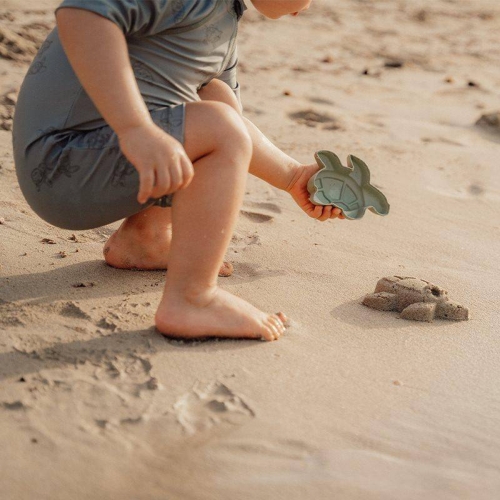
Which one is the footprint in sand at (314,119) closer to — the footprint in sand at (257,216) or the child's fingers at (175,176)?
the footprint in sand at (257,216)

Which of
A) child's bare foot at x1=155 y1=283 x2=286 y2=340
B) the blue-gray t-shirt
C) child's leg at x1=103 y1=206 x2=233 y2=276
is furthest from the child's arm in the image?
child's leg at x1=103 y1=206 x2=233 y2=276

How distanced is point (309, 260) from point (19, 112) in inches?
35.6

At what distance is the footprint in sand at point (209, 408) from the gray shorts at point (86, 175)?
47 cm

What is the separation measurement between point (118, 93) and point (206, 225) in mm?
329

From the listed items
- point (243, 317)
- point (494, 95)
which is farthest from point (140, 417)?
point (494, 95)

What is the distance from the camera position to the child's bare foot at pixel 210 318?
5.75ft

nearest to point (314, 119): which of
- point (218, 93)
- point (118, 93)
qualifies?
point (218, 93)

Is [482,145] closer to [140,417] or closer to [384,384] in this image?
[384,384]

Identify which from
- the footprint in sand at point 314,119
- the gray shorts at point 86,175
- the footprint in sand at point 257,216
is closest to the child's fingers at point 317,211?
the footprint in sand at point 257,216

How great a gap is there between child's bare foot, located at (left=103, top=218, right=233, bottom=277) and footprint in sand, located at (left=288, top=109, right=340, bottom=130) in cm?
157

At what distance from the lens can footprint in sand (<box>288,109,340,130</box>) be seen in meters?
3.58

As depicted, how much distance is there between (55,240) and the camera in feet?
7.46

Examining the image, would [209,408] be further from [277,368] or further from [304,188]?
[304,188]

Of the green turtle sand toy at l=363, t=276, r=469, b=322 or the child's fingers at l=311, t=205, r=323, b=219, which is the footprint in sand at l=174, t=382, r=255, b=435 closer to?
the green turtle sand toy at l=363, t=276, r=469, b=322
